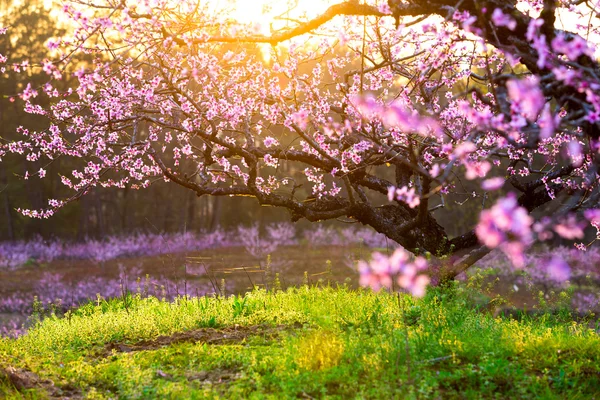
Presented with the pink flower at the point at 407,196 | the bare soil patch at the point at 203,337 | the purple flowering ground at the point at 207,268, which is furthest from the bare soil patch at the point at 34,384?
the purple flowering ground at the point at 207,268

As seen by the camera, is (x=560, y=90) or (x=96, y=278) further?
(x=96, y=278)

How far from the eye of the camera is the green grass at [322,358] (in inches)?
196

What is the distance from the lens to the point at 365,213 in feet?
27.8

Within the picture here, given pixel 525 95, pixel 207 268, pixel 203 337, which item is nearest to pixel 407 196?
pixel 525 95

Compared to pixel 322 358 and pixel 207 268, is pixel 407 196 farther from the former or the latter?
pixel 207 268

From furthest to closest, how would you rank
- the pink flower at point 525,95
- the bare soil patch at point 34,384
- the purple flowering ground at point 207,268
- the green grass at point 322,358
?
the purple flowering ground at point 207,268, the bare soil patch at point 34,384, the green grass at point 322,358, the pink flower at point 525,95

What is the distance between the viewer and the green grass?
196 inches

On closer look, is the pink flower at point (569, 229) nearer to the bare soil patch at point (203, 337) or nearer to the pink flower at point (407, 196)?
the pink flower at point (407, 196)

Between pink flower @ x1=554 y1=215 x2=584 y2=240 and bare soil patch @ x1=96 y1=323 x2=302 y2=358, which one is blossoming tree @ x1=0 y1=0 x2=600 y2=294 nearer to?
pink flower @ x1=554 y1=215 x2=584 y2=240

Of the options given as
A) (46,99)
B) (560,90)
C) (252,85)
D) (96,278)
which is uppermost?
(46,99)

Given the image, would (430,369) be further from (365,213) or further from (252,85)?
(252,85)

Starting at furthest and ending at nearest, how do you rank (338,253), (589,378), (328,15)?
(338,253)
(328,15)
(589,378)

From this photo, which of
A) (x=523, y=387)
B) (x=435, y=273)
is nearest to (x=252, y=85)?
(x=435, y=273)

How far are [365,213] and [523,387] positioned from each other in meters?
4.03
